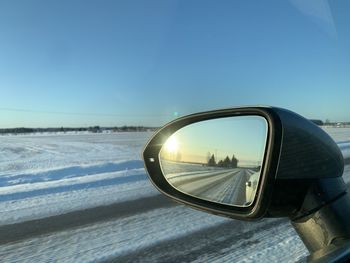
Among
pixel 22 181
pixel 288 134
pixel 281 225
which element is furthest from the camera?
pixel 22 181

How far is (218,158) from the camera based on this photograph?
166 cm

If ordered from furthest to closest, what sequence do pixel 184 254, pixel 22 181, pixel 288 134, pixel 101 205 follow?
pixel 22 181 → pixel 101 205 → pixel 184 254 → pixel 288 134

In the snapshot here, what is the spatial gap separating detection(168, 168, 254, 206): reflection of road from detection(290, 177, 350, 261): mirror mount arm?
A: 8.3 inches

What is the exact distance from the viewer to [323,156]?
1.38 m

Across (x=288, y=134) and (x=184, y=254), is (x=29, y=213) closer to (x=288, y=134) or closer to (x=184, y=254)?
(x=184, y=254)

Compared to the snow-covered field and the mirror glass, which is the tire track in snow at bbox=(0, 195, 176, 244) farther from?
the mirror glass

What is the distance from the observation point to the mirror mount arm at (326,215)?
1.40 meters

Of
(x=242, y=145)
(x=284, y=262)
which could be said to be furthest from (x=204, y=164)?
(x=284, y=262)

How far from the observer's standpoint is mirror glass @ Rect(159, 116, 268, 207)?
58.7 inches

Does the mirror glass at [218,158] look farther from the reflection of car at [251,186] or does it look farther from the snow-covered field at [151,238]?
the snow-covered field at [151,238]

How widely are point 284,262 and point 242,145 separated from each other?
2961mm

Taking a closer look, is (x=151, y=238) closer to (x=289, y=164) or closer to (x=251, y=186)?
(x=251, y=186)

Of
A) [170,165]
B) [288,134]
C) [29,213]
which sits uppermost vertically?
[288,134]

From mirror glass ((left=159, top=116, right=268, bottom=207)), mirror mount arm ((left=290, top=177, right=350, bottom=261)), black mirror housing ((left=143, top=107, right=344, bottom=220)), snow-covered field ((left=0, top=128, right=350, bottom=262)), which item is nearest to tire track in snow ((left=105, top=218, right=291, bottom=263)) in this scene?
snow-covered field ((left=0, top=128, right=350, bottom=262))
